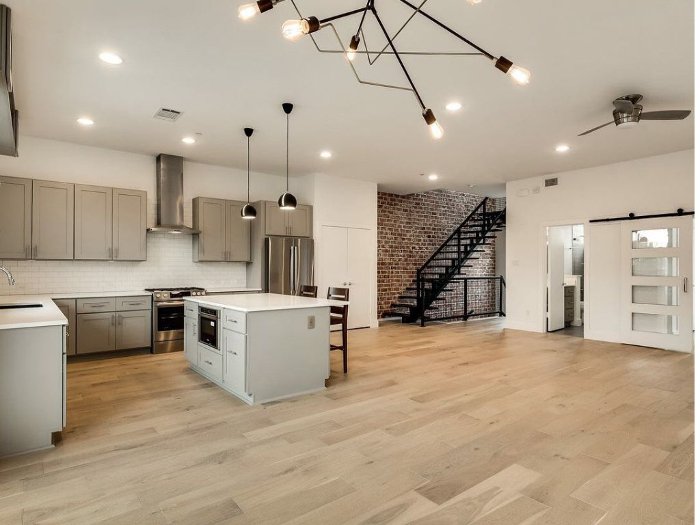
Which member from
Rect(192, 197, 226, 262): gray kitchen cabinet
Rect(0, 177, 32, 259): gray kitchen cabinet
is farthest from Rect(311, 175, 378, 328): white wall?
Rect(0, 177, 32, 259): gray kitchen cabinet

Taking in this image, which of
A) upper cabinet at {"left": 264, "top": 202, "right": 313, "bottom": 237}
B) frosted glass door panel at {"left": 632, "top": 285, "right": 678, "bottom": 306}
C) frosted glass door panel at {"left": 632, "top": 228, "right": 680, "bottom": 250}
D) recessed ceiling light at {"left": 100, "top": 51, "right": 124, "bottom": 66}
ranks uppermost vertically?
recessed ceiling light at {"left": 100, "top": 51, "right": 124, "bottom": 66}

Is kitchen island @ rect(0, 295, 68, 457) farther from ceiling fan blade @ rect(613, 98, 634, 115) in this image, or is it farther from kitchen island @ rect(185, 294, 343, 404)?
ceiling fan blade @ rect(613, 98, 634, 115)

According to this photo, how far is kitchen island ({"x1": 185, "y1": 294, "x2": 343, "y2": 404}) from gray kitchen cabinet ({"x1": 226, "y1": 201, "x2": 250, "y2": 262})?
2544 millimetres

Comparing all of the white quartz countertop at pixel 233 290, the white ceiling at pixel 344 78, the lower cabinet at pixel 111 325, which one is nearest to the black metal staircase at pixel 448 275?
the white ceiling at pixel 344 78

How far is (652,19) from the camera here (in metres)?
2.91

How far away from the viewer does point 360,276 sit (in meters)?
8.27

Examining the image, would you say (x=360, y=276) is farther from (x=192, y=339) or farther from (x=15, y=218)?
(x=15, y=218)

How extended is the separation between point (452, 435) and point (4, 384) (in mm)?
3107

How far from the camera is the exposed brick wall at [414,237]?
370 inches

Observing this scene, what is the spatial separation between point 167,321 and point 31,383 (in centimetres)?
319

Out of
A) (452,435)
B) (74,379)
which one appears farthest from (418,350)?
(74,379)

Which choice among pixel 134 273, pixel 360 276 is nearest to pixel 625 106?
pixel 360 276

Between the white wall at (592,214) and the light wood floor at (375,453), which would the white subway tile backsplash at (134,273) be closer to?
the light wood floor at (375,453)

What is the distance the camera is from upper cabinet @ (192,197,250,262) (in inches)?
263
